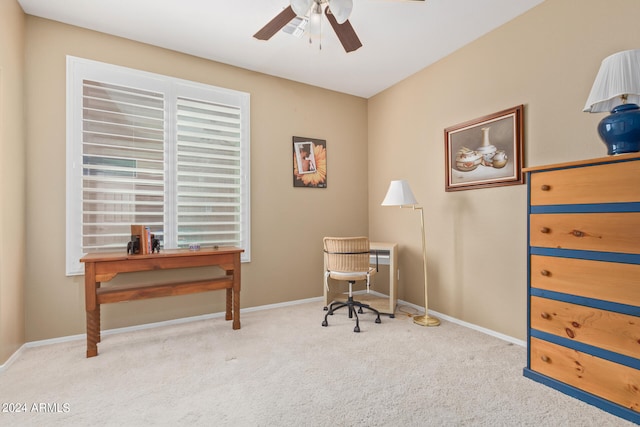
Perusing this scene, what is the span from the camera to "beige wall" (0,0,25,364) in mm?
2354

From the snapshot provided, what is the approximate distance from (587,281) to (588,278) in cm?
2

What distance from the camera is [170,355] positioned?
103 inches

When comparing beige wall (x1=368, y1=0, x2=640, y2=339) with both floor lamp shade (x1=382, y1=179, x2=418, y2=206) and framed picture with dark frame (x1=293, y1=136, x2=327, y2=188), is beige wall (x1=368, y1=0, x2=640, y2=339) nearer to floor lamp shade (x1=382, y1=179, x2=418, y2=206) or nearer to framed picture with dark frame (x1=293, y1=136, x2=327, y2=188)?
floor lamp shade (x1=382, y1=179, x2=418, y2=206)

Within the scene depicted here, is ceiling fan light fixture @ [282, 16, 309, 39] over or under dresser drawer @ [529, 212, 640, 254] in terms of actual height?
over

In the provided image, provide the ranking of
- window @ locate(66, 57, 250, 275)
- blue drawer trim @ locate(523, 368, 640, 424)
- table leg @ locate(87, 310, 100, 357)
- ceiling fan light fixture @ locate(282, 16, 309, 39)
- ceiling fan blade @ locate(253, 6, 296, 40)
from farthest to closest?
window @ locate(66, 57, 250, 275) → table leg @ locate(87, 310, 100, 357) → ceiling fan light fixture @ locate(282, 16, 309, 39) → ceiling fan blade @ locate(253, 6, 296, 40) → blue drawer trim @ locate(523, 368, 640, 424)

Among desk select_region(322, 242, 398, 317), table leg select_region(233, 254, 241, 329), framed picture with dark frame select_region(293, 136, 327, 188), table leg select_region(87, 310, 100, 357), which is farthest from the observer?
framed picture with dark frame select_region(293, 136, 327, 188)

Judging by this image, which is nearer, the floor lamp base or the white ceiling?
the white ceiling

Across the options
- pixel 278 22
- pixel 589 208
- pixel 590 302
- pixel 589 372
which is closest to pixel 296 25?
pixel 278 22

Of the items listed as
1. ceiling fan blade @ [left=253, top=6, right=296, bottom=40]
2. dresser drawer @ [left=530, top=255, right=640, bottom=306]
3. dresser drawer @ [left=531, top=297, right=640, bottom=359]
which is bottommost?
dresser drawer @ [left=531, top=297, right=640, bottom=359]

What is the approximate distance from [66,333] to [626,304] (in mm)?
4241

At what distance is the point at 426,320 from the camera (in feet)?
11.0

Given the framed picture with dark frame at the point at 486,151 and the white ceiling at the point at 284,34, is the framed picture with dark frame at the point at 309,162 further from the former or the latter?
the framed picture with dark frame at the point at 486,151

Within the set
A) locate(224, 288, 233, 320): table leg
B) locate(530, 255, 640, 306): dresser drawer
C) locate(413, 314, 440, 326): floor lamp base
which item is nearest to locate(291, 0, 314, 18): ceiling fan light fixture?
locate(530, 255, 640, 306): dresser drawer

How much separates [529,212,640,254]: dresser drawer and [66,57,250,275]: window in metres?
2.88
